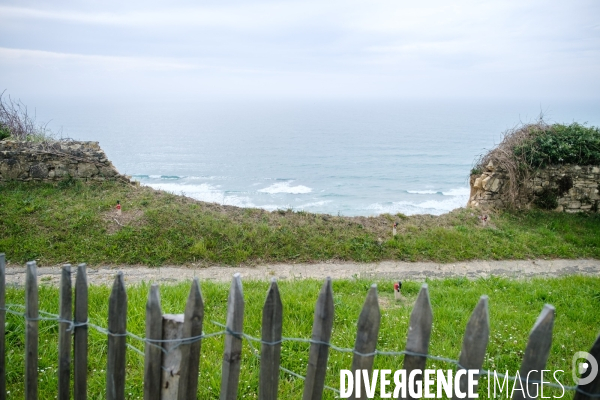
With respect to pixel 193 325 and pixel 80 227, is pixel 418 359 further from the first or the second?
pixel 80 227

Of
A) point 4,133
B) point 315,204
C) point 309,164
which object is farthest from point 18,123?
point 309,164

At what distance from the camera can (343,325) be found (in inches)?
225

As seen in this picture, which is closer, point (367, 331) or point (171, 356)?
point (367, 331)

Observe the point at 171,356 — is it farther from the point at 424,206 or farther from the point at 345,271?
the point at 424,206

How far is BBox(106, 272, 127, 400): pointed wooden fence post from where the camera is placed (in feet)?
9.37

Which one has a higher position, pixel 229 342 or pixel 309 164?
pixel 309 164

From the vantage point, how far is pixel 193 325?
2816mm

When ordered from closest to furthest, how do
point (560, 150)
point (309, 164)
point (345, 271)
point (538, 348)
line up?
1. point (538, 348)
2. point (345, 271)
3. point (560, 150)
4. point (309, 164)

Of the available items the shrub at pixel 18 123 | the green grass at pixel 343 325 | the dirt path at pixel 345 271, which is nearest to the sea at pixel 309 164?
the shrub at pixel 18 123

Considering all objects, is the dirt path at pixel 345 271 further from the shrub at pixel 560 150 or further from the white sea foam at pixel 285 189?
the white sea foam at pixel 285 189

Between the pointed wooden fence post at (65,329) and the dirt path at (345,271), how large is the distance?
5.96 metres

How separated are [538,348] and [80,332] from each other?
2.79 metres

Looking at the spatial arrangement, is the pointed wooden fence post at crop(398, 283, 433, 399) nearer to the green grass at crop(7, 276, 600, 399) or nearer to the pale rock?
the green grass at crop(7, 276, 600, 399)

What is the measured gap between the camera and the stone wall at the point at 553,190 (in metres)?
14.4
